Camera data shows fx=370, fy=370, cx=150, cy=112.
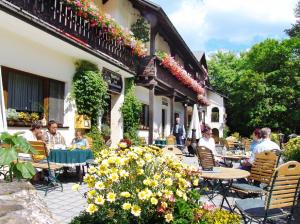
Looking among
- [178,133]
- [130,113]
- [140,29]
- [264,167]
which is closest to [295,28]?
[178,133]

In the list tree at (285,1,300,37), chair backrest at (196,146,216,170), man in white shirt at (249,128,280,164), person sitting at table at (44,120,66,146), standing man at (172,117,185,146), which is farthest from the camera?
tree at (285,1,300,37)

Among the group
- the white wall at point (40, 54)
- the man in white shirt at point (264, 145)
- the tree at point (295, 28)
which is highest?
the tree at point (295, 28)

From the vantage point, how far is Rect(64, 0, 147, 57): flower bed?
10.4 m

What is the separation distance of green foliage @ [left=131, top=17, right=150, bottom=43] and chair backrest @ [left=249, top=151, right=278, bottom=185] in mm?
11267

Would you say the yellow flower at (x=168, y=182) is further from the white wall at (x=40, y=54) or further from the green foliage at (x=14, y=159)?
the white wall at (x=40, y=54)

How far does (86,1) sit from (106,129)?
5327mm

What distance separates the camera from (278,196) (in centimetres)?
412

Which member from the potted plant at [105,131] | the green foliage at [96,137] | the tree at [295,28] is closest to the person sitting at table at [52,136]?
the green foliage at [96,137]

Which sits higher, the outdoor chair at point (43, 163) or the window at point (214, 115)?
the window at point (214, 115)

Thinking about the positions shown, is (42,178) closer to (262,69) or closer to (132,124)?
(132,124)

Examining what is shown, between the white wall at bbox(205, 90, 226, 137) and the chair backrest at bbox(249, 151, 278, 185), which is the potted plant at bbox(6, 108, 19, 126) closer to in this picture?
the chair backrest at bbox(249, 151, 278, 185)

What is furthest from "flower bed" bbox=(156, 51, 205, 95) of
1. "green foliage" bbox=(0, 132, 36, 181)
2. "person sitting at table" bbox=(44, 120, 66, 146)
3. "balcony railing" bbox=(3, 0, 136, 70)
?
"green foliage" bbox=(0, 132, 36, 181)

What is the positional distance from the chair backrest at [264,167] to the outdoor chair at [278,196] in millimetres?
1807

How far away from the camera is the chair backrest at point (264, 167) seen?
6.19 meters
